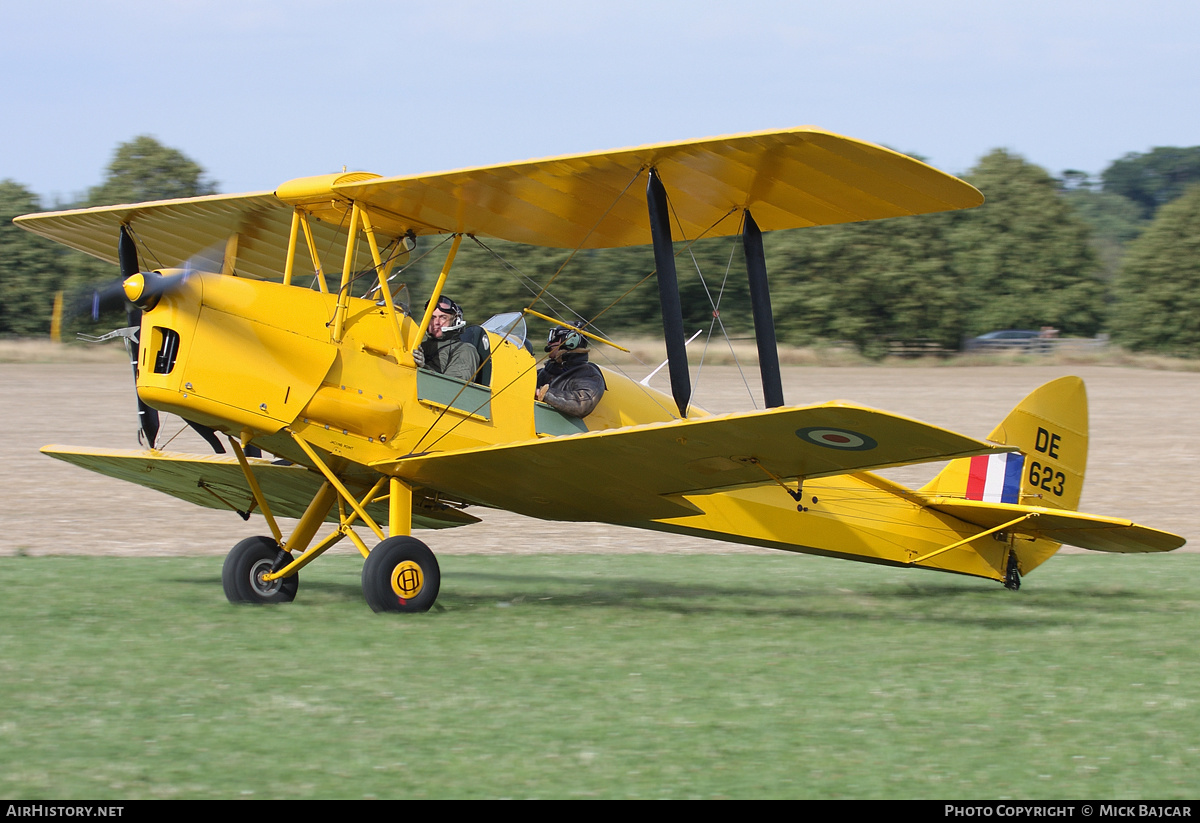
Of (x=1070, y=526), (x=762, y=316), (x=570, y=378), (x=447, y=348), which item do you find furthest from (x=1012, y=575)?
(x=447, y=348)

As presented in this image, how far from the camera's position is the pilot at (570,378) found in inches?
311

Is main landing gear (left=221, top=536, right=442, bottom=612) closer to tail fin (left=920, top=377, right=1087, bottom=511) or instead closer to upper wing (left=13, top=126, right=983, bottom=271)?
upper wing (left=13, top=126, right=983, bottom=271)

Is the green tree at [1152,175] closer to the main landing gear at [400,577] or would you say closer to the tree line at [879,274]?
the tree line at [879,274]

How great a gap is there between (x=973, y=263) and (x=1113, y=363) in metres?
8.73

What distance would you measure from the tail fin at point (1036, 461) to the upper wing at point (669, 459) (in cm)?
261

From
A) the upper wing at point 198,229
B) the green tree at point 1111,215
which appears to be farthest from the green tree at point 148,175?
the green tree at point 1111,215

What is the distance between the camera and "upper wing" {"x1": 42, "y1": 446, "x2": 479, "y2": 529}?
8367 millimetres

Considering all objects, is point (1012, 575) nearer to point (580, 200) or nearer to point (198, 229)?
point (580, 200)

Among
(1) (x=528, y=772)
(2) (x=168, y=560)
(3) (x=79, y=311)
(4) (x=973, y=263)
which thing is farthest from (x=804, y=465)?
(4) (x=973, y=263)

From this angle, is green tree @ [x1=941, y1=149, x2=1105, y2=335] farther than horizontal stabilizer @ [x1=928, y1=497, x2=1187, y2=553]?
Yes

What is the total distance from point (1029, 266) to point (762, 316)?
143 feet

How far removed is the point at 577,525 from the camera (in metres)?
15.6

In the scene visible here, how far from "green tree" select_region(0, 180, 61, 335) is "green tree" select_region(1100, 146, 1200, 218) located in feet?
327

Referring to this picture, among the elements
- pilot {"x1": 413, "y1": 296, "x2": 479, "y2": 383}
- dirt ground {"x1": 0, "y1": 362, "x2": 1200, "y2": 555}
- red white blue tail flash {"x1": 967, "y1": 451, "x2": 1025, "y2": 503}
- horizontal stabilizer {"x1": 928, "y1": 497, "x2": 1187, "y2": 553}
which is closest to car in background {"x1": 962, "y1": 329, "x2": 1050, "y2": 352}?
dirt ground {"x1": 0, "y1": 362, "x2": 1200, "y2": 555}
